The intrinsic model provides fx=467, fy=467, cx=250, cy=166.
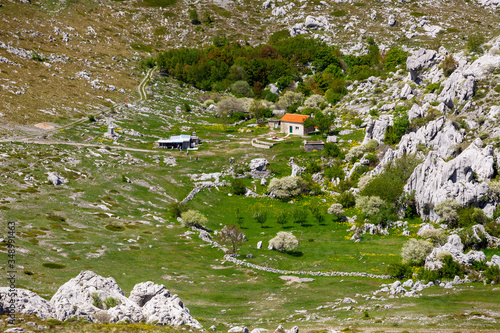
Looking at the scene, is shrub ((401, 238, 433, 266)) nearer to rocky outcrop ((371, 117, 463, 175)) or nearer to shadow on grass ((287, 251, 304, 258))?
shadow on grass ((287, 251, 304, 258))

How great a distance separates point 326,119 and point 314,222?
184 feet

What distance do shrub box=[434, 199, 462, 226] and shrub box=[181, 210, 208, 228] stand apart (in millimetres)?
46153

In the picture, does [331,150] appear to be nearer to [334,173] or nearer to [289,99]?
[334,173]

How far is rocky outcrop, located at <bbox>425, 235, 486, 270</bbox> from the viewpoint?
6956cm

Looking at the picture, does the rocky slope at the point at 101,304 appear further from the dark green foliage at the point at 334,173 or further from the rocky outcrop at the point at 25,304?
the dark green foliage at the point at 334,173

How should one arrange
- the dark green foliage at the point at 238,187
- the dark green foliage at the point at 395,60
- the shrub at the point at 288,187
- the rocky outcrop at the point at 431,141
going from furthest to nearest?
1. the dark green foliage at the point at 395,60
2. the dark green foliage at the point at 238,187
3. the shrub at the point at 288,187
4. the rocky outcrop at the point at 431,141

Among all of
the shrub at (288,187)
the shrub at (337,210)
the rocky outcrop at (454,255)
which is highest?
the shrub at (288,187)

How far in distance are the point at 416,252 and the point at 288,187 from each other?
45657mm

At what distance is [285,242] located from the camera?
85.8m

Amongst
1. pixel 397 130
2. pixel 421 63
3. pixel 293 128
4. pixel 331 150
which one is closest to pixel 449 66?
pixel 421 63

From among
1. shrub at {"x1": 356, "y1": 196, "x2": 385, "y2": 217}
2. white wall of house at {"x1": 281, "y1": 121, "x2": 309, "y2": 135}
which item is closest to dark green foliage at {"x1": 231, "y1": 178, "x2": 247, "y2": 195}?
shrub at {"x1": 356, "y1": 196, "x2": 385, "y2": 217}

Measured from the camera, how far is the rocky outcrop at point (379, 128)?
415 ft

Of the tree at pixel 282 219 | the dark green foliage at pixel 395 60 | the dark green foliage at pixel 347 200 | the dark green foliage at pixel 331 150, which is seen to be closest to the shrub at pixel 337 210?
the dark green foliage at pixel 347 200

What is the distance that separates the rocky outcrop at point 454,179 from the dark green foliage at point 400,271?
2279 cm
